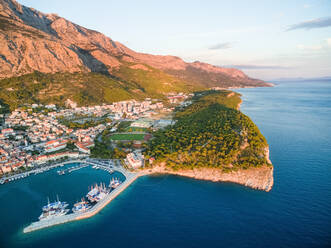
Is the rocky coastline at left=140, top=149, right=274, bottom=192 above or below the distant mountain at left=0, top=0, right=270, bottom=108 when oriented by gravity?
below

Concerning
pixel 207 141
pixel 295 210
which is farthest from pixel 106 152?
pixel 295 210

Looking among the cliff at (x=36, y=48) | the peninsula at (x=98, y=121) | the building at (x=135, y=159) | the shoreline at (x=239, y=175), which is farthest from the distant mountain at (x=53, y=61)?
the shoreline at (x=239, y=175)

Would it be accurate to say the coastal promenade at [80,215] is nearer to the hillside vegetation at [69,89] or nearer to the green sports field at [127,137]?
the green sports field at [127,137]

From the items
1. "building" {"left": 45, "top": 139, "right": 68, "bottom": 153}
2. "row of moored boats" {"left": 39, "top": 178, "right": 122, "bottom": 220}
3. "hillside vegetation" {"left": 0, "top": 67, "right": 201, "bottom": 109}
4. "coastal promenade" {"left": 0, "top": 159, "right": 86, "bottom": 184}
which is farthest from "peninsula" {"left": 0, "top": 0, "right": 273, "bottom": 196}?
"row of moored boats" {"left": 39, "top": 178, "right": 122, "bottom": 220}

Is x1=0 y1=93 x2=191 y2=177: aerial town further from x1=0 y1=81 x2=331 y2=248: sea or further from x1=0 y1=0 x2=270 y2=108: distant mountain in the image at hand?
x1=0 y1=0 x2=270 y2=108: distant mountain

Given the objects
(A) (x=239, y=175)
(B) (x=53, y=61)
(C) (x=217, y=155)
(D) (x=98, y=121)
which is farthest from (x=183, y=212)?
(B) (x=53, y=61)

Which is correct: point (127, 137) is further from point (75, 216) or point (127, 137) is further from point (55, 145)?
point (75, 216)
